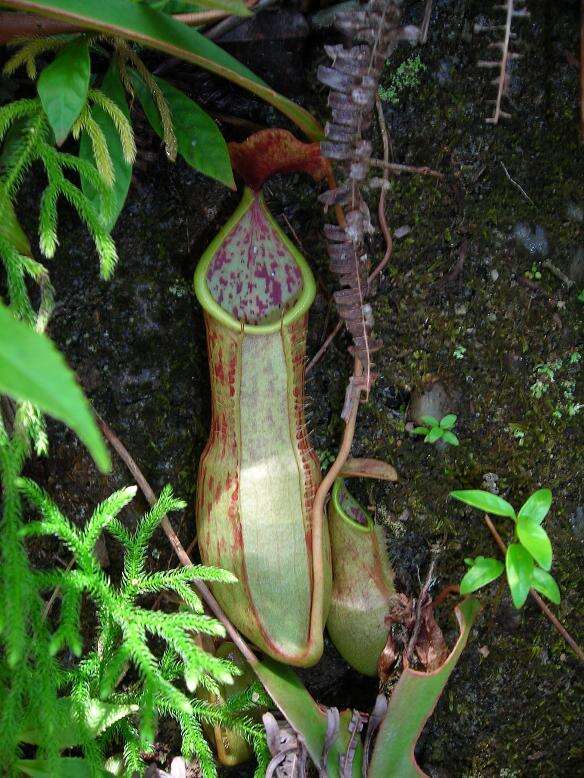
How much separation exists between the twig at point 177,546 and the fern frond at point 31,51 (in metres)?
0.64

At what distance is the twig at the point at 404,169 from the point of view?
133 centimetres

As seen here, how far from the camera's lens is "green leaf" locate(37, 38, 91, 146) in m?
1.04

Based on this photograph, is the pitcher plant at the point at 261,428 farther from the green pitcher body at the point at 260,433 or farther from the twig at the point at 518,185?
the twig at the point at 518,185

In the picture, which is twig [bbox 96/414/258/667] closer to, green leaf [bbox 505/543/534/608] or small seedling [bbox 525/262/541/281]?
green leaf [bbox 505/543/534/608]

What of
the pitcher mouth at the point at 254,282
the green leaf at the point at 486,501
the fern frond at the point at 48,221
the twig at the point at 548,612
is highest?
the fern frond at the point at 48,221

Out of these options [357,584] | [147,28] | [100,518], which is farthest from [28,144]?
[357,584]

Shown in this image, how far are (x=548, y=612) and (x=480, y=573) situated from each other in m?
0.27

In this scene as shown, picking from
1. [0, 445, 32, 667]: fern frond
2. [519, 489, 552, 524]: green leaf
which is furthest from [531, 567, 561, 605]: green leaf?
[0, 445, 32, 667]: fern frond

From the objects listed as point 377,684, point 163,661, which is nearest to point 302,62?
point 163,661

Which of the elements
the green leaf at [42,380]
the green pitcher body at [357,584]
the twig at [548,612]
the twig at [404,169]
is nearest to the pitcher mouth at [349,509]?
the green pitcher body at [357,584]

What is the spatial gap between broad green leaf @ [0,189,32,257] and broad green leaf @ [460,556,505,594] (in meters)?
1.06

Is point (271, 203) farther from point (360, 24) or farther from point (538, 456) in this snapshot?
point (538, 456)

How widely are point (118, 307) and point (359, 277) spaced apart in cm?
49

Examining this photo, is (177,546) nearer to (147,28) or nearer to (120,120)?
(120,120)
